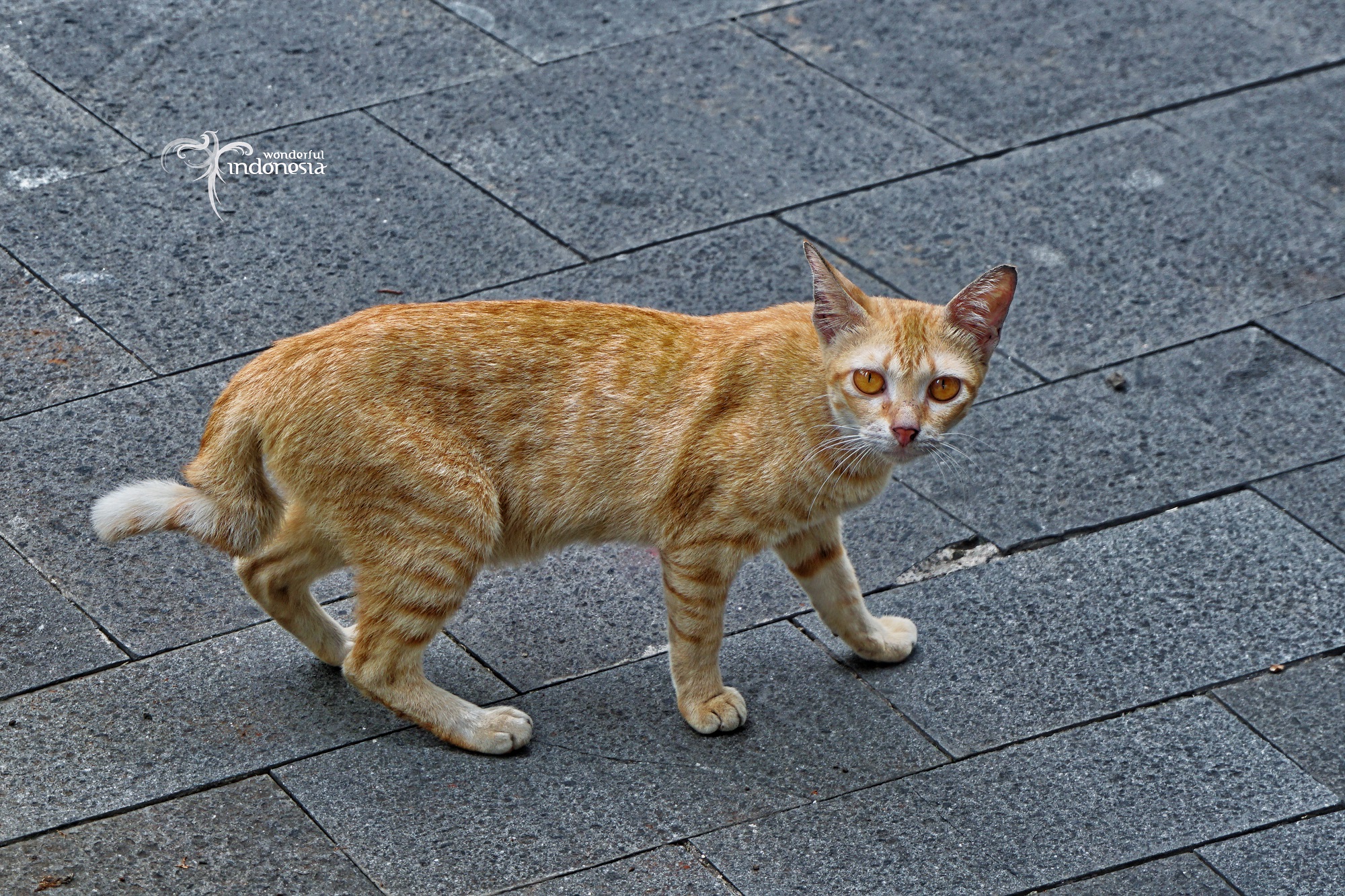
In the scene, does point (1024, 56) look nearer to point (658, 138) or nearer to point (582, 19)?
point (658, 138)

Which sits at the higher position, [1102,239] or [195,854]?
[1102,239]

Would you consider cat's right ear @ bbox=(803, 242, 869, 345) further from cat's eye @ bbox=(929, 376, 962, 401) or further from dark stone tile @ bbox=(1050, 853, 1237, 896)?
dark stone tile @ bbox=(1050, 853, 1237, 896)

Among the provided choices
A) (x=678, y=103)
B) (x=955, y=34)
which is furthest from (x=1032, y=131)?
(x=678, y=103)

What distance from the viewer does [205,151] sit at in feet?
21.9

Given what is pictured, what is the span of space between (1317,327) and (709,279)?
7.89 ft

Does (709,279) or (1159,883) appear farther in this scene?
(709,279)

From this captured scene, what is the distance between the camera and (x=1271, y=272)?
6426mm

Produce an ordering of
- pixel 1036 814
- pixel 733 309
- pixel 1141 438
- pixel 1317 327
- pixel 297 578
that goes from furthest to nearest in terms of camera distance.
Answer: pixel 1317 327
pixel 733 309
pixel 1141 438
pixel 297 578
pixel 1036 814

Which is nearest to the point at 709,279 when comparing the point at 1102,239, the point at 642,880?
the point at 1102,239

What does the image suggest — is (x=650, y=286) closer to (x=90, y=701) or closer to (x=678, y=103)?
(x=678, y=103)

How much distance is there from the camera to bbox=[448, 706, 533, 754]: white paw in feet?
13.8

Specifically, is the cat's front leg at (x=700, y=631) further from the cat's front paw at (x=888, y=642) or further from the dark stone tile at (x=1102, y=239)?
the dark stone tile at (x=1102, y=239)

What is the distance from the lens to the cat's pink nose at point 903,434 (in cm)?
392

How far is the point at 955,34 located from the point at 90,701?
5.41 meters
